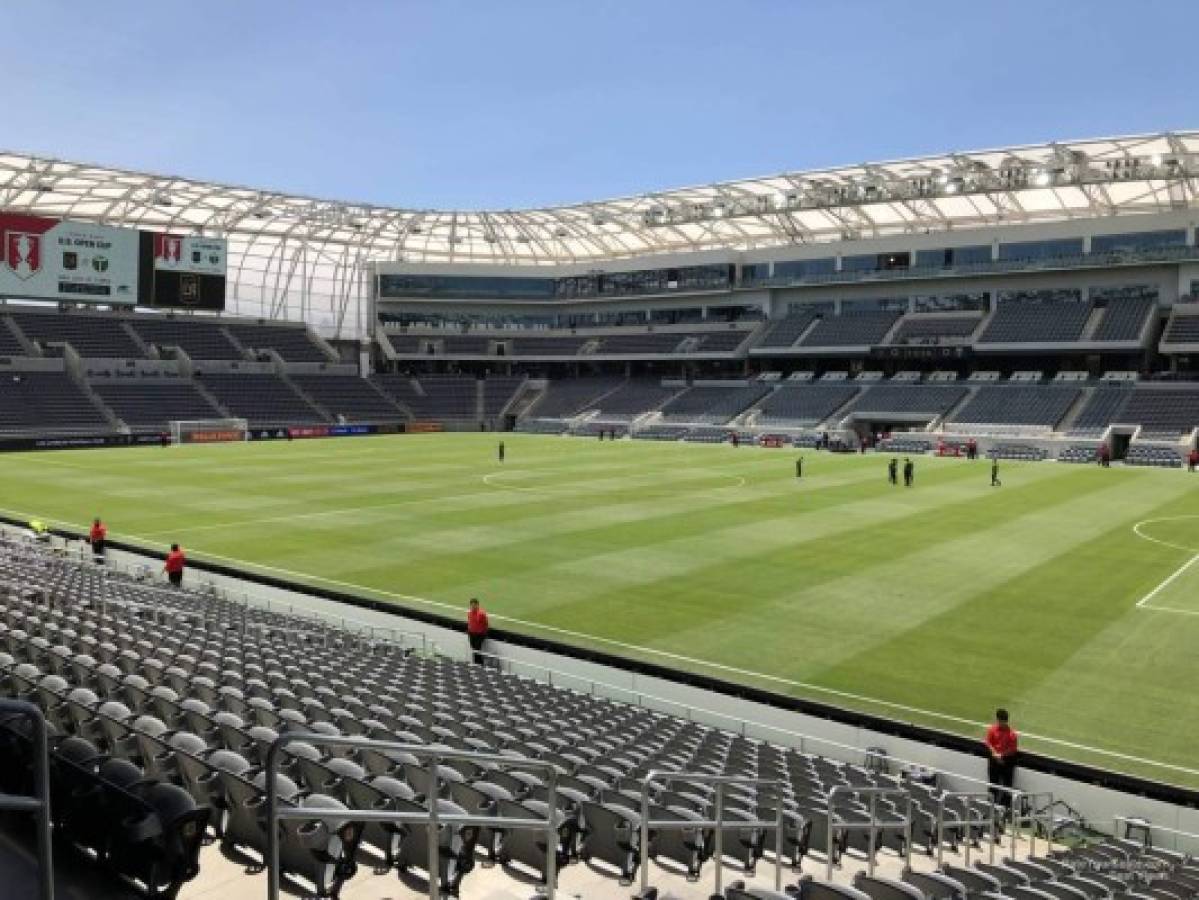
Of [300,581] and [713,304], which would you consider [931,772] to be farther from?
[713,304]

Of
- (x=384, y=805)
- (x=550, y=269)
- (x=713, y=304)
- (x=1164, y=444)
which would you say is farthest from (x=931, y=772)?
(x=550, y=269)

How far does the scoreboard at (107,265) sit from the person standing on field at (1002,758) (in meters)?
71.0

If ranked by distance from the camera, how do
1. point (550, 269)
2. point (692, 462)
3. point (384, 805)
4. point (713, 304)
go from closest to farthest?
point (384, 805) < point (692, 462) < point (713, 304) < point (550, 269)

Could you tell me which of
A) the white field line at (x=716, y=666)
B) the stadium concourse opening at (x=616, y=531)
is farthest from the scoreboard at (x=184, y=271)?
the white field line at (x=716, y=666)

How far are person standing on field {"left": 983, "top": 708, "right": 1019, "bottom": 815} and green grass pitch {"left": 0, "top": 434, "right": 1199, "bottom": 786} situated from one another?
2057 mm

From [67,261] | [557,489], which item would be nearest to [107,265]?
[67,261]

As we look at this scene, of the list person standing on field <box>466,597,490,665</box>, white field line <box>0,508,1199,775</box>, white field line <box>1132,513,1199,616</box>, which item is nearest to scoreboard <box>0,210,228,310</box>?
white field line <box>0,508,1199,775</box>

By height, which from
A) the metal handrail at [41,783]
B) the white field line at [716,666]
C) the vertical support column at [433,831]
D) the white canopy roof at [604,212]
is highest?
the white canopy roof at [604,212]

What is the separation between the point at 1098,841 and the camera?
38.9 feet

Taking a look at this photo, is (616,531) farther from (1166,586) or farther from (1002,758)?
(1002,758)

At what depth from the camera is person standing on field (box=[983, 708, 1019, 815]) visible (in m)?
13.0

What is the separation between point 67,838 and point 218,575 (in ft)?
66.3

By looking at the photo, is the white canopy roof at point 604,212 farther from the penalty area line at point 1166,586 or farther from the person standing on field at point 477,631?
the person standing on field at point 477,631

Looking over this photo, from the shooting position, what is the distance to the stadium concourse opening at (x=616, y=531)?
738 centimetres
